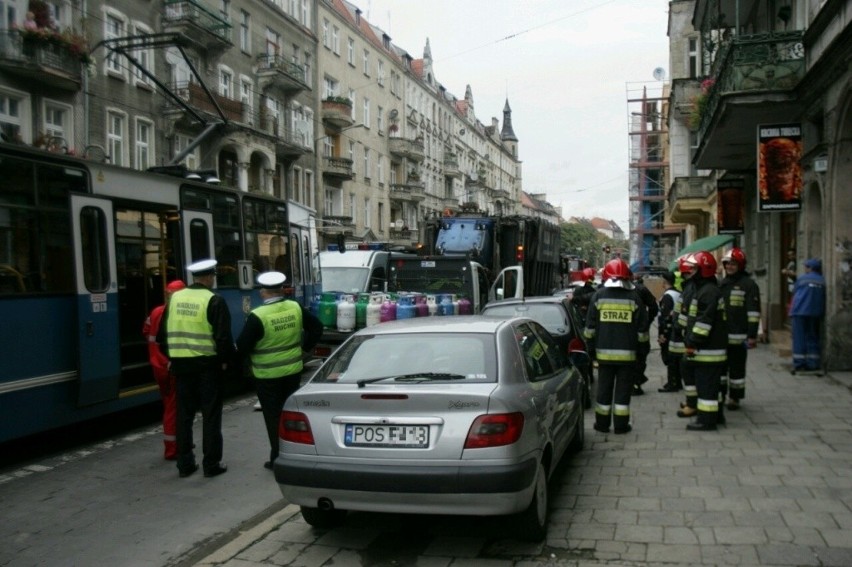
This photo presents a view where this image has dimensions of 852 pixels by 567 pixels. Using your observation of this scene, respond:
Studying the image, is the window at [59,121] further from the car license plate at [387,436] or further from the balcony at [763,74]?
the car license plate at [387,436]

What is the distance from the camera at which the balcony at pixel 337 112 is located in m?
42.7

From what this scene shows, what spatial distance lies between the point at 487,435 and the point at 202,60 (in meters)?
29.3

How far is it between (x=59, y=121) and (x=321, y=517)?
68.6ft

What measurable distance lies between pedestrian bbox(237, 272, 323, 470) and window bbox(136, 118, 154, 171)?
2144 cm

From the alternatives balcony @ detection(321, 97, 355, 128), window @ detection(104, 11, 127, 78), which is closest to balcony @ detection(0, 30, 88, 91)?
window @ detection(104, 11, 127, 78)

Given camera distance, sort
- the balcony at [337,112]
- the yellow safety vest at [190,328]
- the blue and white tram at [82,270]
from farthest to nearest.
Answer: the balcony at [337,112], the blue and white tram at [82,270], the yellow safety vest at [190,328]

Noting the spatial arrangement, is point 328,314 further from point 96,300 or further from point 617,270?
point 617,270

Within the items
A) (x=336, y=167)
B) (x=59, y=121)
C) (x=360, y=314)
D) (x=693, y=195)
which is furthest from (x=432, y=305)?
(x=336, y=167)

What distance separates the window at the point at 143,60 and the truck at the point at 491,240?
11.4 m

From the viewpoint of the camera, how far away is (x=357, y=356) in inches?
224

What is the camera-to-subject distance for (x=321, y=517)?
5.51m

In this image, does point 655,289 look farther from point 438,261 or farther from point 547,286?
point 438,261

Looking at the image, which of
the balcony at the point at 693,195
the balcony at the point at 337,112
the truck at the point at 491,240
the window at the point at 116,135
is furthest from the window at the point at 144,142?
the balcony at the point at 693,195

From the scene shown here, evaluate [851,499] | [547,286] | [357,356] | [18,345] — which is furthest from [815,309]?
[547,286]
